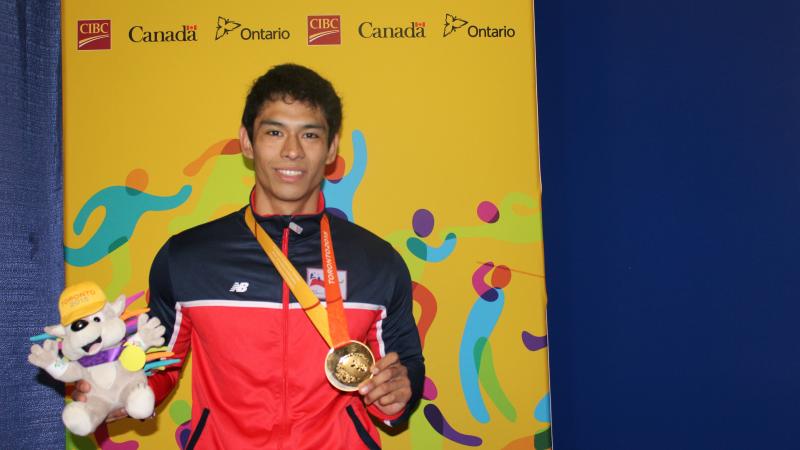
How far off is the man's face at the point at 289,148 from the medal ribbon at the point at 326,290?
6.4 inches

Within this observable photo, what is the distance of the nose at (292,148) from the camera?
2.10 meters

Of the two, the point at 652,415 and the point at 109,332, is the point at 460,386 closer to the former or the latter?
the point at 652,415

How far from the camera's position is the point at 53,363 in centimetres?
164

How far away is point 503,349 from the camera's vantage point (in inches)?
99.8

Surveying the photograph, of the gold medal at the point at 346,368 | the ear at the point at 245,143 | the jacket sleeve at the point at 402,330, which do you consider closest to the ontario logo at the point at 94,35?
the ear at the point at 245,143

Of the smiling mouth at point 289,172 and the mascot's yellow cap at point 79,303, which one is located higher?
the smiling mouth at point 289,172

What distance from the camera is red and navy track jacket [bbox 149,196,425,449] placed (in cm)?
203

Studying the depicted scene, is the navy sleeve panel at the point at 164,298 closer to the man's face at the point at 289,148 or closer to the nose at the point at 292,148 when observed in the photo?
the man's face at the point at 289,148

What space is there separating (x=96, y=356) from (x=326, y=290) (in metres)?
0.70

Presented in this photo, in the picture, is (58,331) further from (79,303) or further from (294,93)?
(294,93)

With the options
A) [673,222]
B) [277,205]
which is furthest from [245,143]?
[673,222]

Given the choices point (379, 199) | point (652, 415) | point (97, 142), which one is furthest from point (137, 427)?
point (652, 415)

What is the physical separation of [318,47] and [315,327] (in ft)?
3.66

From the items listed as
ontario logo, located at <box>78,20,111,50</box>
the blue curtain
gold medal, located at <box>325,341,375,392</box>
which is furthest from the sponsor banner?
gold medal, located at <box>325,341,375,392</box>
